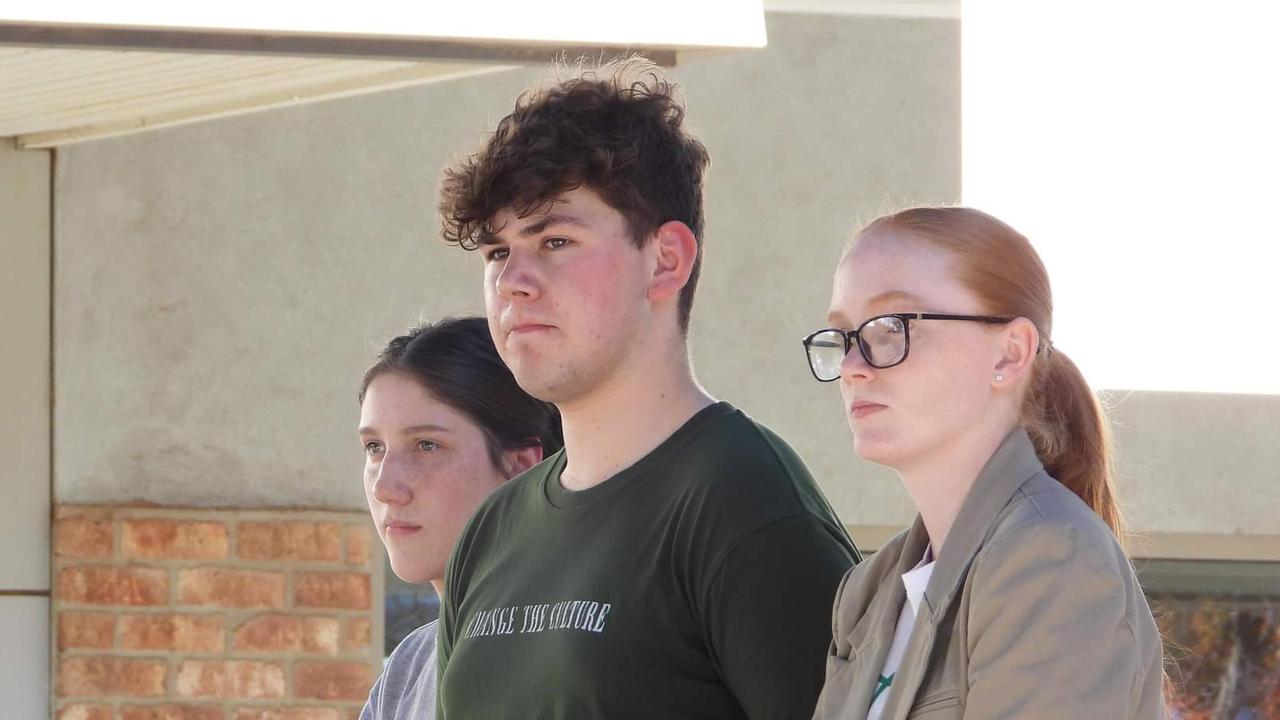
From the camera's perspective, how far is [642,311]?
2236 millimetres

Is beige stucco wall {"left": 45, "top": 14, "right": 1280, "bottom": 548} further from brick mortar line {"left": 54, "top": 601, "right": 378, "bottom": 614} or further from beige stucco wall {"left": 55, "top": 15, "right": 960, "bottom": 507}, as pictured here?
brick mortar line {"left": 54, "top": 601, "right": 378, "bottom": 614}

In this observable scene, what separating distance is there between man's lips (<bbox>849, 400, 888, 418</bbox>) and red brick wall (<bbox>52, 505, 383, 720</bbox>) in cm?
308

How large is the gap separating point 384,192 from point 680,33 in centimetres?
172

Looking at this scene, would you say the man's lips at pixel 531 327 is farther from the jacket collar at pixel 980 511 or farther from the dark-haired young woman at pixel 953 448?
the jacket collar at pixel 980 511

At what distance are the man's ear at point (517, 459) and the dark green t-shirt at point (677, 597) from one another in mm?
661

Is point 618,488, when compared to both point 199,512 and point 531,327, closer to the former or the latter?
point 531,327

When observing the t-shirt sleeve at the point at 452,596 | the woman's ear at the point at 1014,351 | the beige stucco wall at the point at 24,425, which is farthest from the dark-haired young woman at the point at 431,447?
the beige stucco wall at the point at 24,425

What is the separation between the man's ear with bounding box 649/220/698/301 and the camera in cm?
227

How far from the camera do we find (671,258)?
2291 mm

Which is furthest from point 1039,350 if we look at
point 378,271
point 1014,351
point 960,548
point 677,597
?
point 378,271

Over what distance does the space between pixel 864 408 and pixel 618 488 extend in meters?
0.45

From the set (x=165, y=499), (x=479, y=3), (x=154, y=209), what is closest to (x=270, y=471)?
(x=165, y=499)

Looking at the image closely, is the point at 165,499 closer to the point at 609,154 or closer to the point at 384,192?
the point at 384,192

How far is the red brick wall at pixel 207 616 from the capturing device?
15.3 feet
